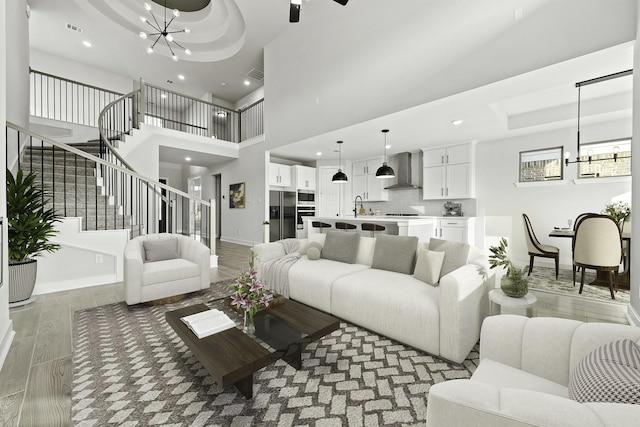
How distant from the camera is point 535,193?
5.45 metres

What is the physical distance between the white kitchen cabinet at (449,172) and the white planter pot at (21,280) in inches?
279

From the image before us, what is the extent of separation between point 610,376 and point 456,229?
5.68 m

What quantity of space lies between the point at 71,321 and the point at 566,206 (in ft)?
25.0

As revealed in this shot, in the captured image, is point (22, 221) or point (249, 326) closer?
point (249, 326)

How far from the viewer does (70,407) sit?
1.58 m

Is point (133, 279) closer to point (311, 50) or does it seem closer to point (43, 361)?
point (43, 361)

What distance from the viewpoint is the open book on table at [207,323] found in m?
1.80

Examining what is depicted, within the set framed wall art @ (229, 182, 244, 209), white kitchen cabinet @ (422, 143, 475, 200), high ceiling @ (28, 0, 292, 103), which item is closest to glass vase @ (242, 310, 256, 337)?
white kitchen cabinet @ (422, 143, 475, 200)

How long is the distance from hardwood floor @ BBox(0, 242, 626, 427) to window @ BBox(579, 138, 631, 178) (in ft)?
9.28

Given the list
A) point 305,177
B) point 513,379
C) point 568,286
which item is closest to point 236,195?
point 305,177

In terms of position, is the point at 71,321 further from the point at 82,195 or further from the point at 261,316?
the point at 82,195

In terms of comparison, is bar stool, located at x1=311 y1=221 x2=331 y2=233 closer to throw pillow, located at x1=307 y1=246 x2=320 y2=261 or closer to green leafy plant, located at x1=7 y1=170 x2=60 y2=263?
throw pillow, located at x1=307 y1=246 x2=320 y2=261

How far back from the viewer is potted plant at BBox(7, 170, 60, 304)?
2963 mm

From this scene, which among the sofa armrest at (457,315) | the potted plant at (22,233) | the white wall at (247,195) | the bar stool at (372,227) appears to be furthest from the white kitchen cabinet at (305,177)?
the sofa armrest at (457,315)
